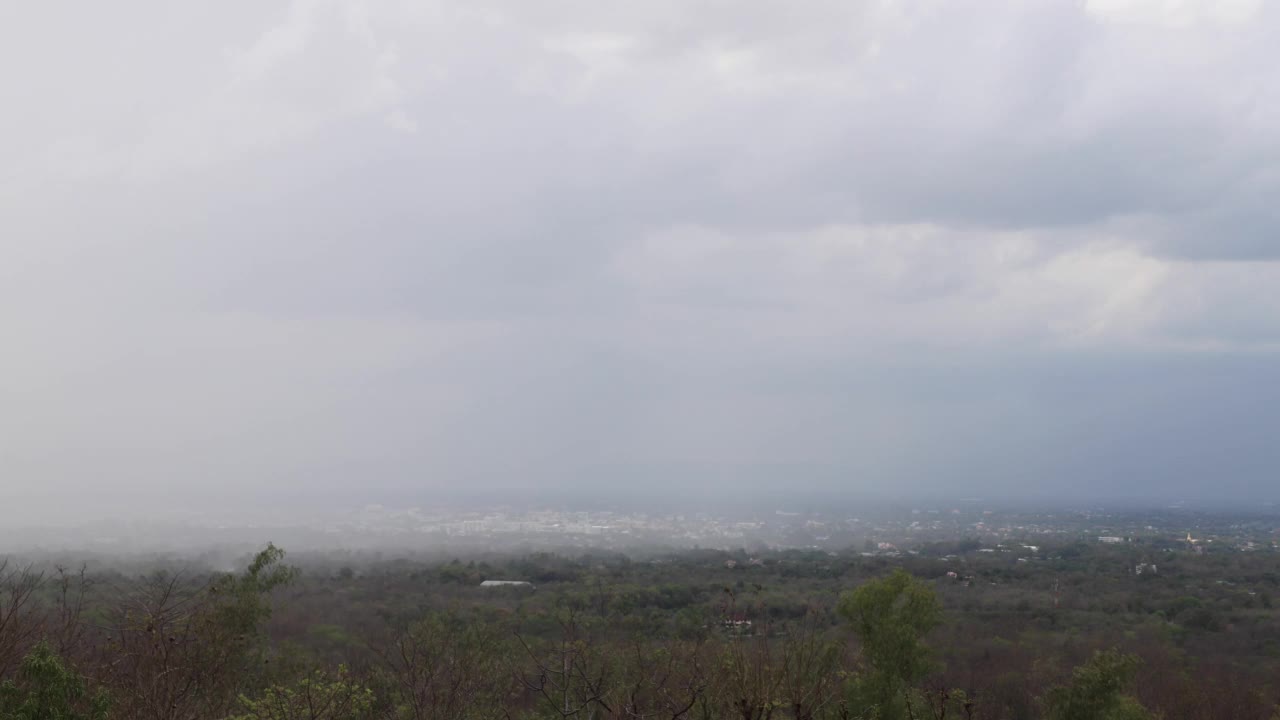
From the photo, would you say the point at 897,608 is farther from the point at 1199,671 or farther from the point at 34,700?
the point at 34,700

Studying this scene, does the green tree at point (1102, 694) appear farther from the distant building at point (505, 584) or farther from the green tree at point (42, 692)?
the distant building at point (505, 584)

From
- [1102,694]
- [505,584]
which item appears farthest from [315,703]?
[505,584]

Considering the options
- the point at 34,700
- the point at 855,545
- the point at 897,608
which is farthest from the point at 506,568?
the point at 34,700

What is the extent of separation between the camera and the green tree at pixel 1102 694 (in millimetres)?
21531

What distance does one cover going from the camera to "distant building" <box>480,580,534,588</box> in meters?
60.7

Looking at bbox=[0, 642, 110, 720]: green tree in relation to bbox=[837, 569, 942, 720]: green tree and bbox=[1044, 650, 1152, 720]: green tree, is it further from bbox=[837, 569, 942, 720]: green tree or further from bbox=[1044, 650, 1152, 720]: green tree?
bbox=[1044, 650, 1152, 720]: green tree

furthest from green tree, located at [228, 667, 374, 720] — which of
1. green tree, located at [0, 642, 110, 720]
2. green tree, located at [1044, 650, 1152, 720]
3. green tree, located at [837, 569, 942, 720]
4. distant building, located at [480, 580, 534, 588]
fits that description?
distant building, located at [480, 580, 534, 588]

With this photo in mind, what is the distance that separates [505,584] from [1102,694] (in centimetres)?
4601

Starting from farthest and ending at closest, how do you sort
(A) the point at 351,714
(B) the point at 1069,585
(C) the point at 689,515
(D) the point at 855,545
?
(C) the point at 689,515
(D) the point at 855,545
(B) the point at 1069,585
(A) the point at 351,714

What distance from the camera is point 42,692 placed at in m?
11.1

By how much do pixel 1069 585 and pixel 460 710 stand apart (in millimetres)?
55666

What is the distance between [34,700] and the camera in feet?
36.2

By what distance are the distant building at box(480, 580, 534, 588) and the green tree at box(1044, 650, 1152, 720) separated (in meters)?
43.5

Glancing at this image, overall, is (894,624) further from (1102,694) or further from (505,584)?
(505,584)
